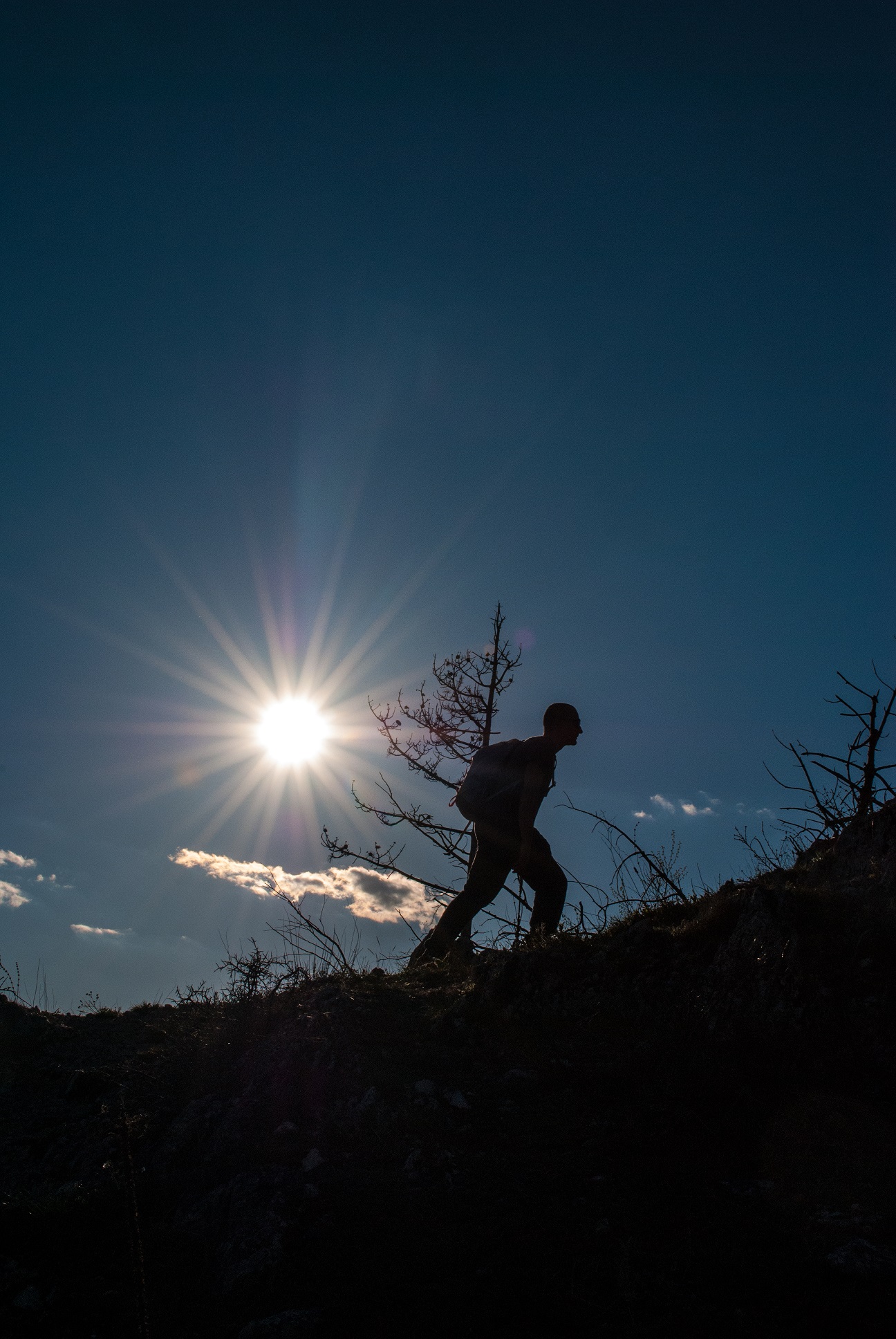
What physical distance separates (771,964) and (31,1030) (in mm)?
4176

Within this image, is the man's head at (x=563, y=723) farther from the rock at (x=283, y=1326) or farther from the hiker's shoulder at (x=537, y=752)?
the rock at (x=283, y=1326)

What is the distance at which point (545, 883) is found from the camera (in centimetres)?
564

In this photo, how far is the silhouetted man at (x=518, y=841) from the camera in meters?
5.59

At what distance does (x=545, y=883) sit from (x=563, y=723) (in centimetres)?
117

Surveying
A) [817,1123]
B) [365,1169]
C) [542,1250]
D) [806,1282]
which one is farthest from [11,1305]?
[817,1123]

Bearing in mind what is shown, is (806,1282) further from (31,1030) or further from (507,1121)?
(31,1030)

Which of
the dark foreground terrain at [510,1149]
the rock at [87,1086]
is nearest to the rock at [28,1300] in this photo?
the dark foreground terrain at [510,1149]

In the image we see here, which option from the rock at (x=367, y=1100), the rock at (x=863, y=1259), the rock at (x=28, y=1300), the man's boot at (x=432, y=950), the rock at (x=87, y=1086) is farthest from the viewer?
the man's boot at (x=432, y=950)

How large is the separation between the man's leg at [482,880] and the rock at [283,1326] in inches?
140

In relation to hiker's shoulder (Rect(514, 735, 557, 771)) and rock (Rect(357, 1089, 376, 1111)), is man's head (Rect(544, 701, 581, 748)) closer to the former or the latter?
hiker's shoulder (Rect(514, 735, 557, 771))

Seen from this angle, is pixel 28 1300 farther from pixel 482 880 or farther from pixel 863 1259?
pixel 482 880

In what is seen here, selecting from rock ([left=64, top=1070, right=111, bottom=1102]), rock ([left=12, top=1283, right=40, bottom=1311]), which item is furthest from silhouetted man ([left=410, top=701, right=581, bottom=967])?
rock ([left=12, top=1283, right=40, bottom=1311])

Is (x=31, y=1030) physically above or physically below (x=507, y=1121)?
above

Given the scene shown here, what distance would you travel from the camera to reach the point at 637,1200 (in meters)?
2.44
